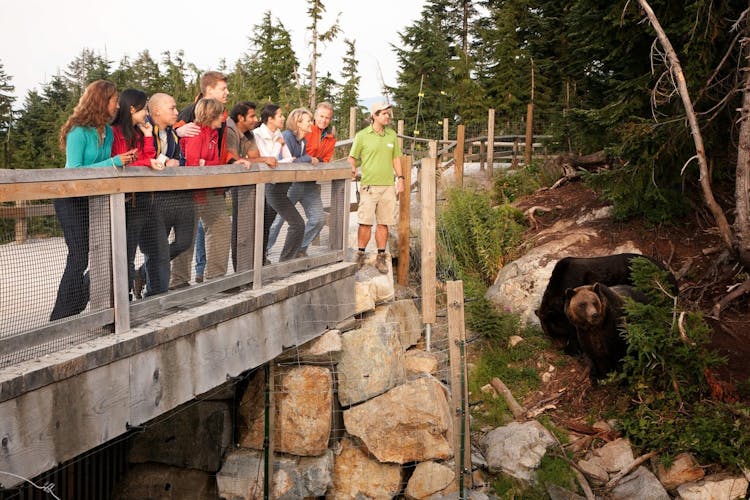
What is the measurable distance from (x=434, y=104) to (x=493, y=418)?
28.7 m

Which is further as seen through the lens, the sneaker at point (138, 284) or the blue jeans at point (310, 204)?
the blue jeans at point (310, 204)

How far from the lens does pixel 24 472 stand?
13.7 ft

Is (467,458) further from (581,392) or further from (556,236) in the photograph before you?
(556,236)

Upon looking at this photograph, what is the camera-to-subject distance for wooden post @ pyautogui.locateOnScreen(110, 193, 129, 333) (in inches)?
191

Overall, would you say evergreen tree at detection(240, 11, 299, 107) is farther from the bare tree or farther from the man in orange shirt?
the man in orange shirt

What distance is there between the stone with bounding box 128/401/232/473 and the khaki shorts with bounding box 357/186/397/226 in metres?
2.75

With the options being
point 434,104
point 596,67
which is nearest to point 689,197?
point 596,67

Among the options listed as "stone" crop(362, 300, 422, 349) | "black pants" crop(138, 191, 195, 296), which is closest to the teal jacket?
"black pants" crop(138, 191, 195, 296)

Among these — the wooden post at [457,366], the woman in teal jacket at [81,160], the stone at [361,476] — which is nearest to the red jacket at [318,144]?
the wooden post at [457,366]

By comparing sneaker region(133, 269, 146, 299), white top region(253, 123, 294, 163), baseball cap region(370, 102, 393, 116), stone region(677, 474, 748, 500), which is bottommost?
stone region(677, 474, 748, 500)

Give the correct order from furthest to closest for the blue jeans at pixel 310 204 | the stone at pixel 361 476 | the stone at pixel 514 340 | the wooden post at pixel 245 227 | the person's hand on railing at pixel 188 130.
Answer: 1. the stone at pixel 514 340
2. the stone at pixel 361 476
3. the blue jeans at pixel 310 204
4. the wooden post at pixel 245 227
5. the person's hand on railing at pixel 188 130

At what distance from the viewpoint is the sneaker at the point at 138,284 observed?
531 cm

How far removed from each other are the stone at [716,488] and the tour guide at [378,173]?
160 inches

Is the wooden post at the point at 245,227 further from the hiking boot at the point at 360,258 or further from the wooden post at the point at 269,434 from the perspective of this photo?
the hiking boot at the point at 360,258
